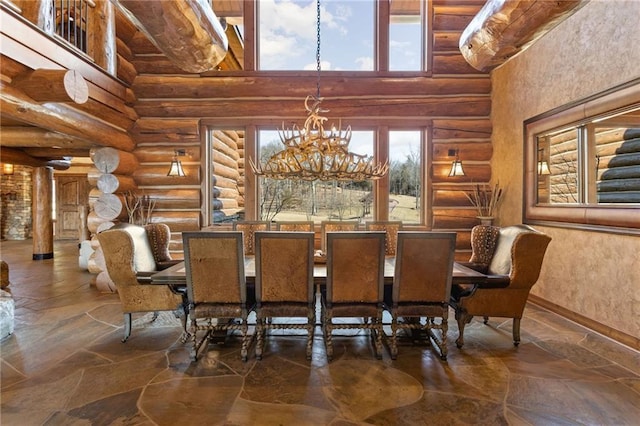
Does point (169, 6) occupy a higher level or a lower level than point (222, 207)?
higher

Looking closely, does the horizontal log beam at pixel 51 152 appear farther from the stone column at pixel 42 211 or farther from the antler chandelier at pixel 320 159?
the antler chandelier at pixel 320 159

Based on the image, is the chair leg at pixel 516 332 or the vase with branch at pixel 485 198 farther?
the vase with branch at pixel 485 198

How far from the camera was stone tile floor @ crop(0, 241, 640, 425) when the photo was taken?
1913mm

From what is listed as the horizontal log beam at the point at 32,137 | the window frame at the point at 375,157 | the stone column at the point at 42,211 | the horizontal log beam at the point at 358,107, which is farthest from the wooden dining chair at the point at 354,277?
the stone column at the point at 42,211

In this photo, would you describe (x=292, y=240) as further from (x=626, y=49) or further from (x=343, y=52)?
(x=343, y=52)

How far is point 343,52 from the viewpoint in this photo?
5.25m

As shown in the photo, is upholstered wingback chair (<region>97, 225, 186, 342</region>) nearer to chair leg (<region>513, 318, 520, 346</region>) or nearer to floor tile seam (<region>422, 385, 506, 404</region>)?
floor tile seam (<region>422, 385, 506, 404</region>)

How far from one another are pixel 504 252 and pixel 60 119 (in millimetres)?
5209

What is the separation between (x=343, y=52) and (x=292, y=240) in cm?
425

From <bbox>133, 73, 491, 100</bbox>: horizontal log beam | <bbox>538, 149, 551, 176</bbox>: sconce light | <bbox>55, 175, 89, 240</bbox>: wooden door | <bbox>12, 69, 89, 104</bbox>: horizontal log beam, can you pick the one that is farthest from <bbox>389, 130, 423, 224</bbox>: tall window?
<bbox>55, 175, 89, 240</bbox>: wooden door

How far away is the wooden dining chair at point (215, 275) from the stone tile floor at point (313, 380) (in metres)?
0.43

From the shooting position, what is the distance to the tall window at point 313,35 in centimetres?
521

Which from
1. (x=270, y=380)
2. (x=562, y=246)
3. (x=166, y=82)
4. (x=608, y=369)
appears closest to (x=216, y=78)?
(x=166, y=82)

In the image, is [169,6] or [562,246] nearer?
[169,6]
